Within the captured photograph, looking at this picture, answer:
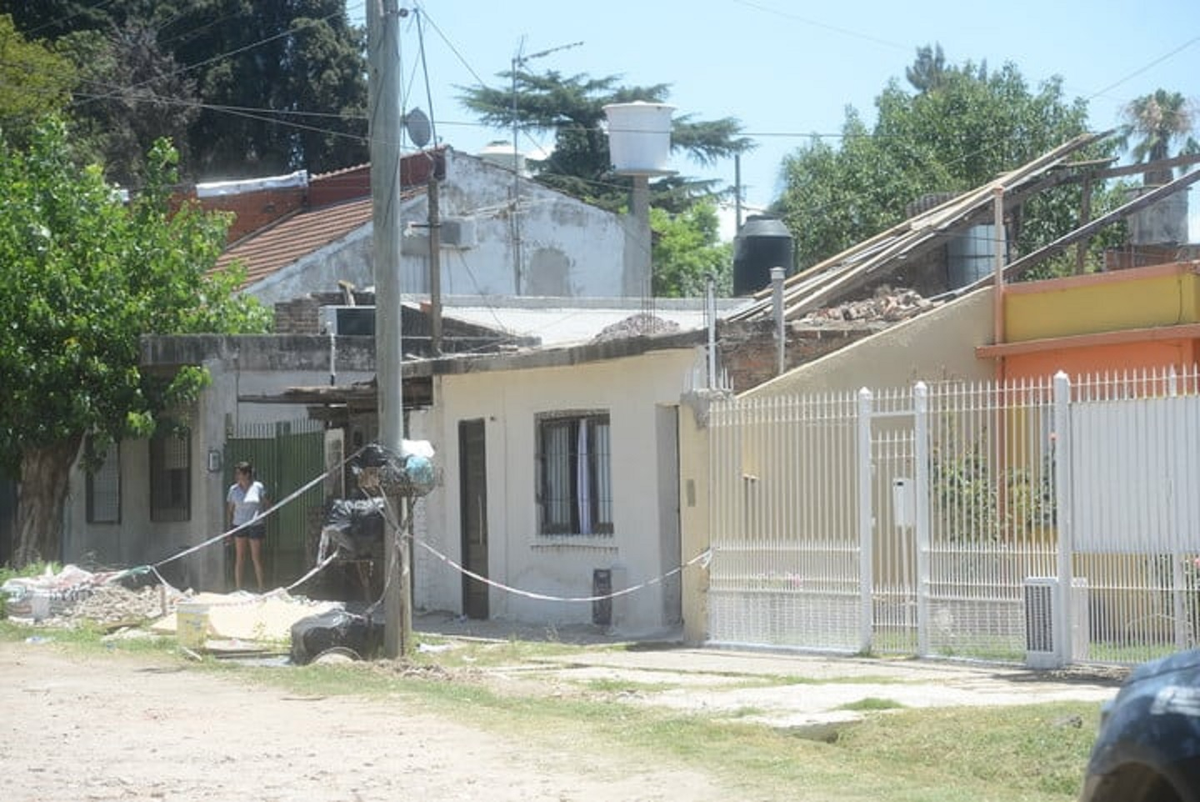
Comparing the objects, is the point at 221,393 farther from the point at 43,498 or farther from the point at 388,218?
the point at 388,218

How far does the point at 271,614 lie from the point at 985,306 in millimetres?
7773

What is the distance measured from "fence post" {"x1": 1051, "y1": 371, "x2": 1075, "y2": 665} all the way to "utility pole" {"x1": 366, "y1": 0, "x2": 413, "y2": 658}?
537 centimetres

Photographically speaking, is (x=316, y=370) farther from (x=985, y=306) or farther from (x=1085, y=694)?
(x=1085, y=694)

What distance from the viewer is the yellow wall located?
17125 mm

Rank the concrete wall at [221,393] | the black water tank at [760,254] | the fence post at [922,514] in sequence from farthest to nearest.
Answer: the black water tank at [760,254] < the concrete wall at [221,393] < the fence post at [922,514]

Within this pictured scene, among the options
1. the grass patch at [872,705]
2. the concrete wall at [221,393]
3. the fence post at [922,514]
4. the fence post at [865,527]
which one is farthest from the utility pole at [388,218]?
the concrete wall at [221,393]

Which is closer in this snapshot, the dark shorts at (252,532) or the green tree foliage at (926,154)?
the dark shorts at (252,532)

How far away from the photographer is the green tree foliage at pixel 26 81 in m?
39.4

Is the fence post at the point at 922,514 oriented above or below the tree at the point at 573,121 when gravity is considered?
below

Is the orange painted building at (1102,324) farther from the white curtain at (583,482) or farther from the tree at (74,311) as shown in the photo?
the tree at (74,311)

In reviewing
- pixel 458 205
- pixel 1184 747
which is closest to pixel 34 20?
pixel 458 205

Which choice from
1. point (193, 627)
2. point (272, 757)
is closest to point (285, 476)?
point (193, 627)

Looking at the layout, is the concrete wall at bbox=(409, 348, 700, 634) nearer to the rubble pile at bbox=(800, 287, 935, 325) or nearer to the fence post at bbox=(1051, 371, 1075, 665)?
the rubble pile at bbox=(800, 287, 935, 325)

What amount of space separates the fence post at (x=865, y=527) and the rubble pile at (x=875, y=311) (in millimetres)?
3139
